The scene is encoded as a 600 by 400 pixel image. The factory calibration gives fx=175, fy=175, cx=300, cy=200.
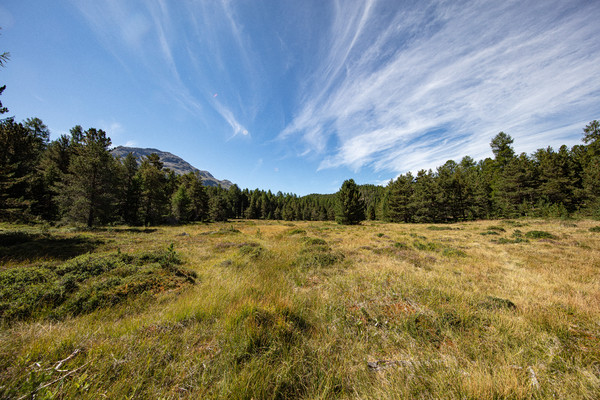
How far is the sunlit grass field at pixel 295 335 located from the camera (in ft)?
7.58

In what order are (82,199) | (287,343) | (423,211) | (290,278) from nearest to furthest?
(287,343) < (290,278) < (82,199) < (423,211)

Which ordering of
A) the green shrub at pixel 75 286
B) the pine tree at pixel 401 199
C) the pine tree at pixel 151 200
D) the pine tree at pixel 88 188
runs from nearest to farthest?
the green shrub at pixel 75 286, the pine tree at pixel 88 188, the pine tree at pixel 151 200, the pine tree at pixel 401 199

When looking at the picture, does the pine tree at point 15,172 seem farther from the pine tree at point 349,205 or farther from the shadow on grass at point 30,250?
the pine tree at point 349,205

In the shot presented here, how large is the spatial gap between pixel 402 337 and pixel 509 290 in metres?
4.88

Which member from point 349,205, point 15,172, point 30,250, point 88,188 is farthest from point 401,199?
point 15,172

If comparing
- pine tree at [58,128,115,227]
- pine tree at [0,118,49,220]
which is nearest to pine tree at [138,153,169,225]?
pine tree at [58,128,115,227]

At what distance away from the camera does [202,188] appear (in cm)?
4622

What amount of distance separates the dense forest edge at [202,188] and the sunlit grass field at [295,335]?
933 inches

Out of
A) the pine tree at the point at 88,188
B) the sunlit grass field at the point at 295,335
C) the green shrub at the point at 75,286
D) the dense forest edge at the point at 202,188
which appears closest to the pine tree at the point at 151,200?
the dense forest edge at the point at 202,188

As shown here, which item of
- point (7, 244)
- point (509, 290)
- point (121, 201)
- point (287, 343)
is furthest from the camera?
point (121, 201)

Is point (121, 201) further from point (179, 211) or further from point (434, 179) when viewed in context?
point (434, 179)

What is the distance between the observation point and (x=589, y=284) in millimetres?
5508

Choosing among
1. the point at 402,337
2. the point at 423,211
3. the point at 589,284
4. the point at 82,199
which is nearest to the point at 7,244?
the point at 82,199

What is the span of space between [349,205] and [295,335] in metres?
31.8
